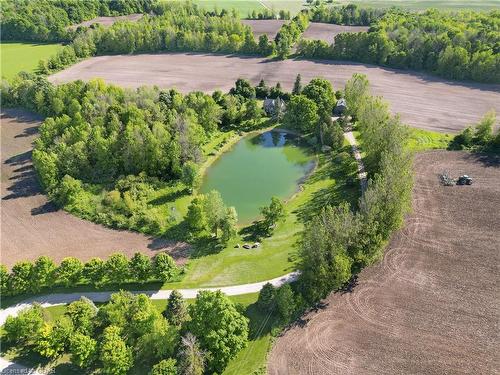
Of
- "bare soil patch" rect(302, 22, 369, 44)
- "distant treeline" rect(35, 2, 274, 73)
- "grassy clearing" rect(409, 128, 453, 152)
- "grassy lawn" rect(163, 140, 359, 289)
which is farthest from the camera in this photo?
"bare soil patch" rect(302, 22, 369, 44)

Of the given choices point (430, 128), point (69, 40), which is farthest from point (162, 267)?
point (69, 40)

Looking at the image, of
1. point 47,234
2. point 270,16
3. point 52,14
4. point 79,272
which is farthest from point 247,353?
point 52,14

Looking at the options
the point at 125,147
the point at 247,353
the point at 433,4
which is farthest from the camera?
the point at 433,4

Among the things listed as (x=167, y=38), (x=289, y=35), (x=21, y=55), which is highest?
(x=289, y=35)

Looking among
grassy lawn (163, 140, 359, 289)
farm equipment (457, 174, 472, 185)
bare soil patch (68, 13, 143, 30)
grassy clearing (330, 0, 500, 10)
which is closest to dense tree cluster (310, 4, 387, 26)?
grassy clearing (330, 0, 500, 10)

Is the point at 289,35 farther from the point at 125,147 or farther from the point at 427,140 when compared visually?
the point at 125,147

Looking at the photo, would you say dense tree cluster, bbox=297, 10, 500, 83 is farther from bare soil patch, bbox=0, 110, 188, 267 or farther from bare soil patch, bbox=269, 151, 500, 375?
bare soil patch, bbox=0, 110, 188, 267
